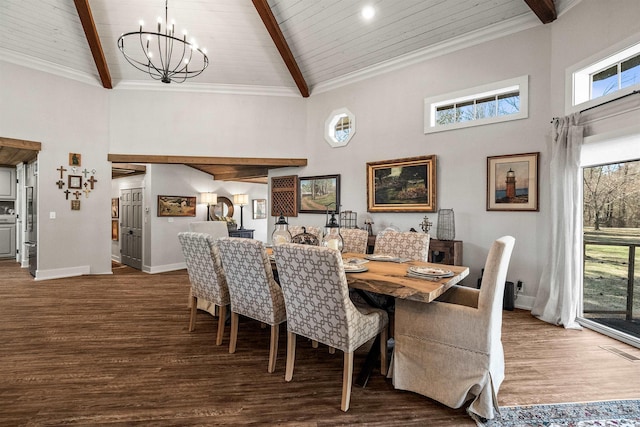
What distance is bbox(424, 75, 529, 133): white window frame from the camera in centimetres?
390

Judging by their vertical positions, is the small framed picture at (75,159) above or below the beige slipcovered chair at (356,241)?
above

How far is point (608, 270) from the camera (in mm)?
3410

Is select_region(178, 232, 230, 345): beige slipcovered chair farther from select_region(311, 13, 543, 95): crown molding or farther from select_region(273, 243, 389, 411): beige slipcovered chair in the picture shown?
select_region(311, 13, 543, 95): crown molding

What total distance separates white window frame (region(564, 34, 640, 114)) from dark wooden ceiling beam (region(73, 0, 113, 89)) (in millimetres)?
6207

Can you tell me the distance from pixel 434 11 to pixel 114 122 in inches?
222

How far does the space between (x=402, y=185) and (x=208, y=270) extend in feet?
10.6

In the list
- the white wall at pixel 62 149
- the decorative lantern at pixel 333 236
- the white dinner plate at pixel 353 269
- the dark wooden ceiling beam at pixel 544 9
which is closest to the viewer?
the white dinner plate at pixel 353 269

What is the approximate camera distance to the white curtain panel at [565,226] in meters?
3.29

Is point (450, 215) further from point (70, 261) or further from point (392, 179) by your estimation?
point (70, 261)

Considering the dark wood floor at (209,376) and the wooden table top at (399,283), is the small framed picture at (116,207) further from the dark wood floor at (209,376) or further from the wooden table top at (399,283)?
the wooden table top at (399,283)

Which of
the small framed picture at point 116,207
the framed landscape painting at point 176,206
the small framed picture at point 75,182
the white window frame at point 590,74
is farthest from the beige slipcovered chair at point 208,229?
the small framed picture at point 116,207

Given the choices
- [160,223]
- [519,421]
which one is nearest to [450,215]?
[519,421]

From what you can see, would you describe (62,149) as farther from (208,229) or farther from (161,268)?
(208,229)

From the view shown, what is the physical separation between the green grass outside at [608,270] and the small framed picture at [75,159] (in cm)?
761
